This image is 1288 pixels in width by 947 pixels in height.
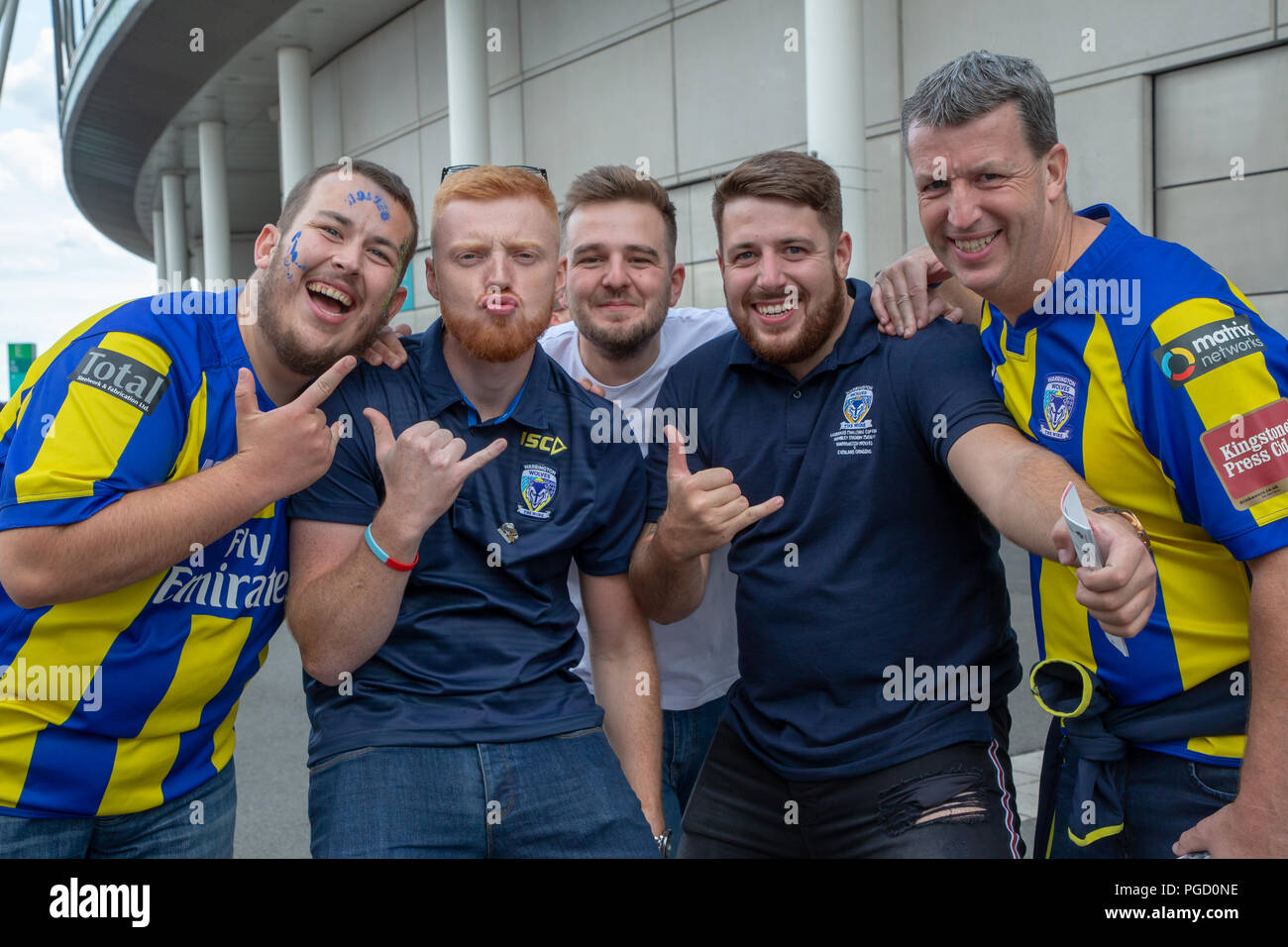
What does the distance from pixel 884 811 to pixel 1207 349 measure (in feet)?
4.00

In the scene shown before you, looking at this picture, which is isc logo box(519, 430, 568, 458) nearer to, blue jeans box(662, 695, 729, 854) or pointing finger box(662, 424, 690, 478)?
pointing finger box(662, 424, 690, 478)

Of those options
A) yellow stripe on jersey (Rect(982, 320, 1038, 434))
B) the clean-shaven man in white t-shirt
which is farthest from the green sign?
yellow stripe on jersey (Rect(982, 320, 1038, 434))

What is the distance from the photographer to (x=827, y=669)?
8.58 ft

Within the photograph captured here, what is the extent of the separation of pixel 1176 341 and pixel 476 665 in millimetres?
1580

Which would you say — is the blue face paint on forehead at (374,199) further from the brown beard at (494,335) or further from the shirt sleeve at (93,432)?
the shirt sleeve at (93,432)

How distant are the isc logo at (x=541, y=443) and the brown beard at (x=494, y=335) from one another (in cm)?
19

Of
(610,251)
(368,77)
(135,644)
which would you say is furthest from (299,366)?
(368,77)

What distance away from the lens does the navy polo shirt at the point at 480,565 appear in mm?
2402

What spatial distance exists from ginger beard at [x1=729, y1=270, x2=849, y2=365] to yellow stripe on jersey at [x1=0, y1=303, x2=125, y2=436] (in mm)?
1524

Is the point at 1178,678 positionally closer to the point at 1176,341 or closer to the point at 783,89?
the point at 1176,341

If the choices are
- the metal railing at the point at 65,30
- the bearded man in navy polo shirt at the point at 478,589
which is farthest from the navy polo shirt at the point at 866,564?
the metal railing at the point at 65,30

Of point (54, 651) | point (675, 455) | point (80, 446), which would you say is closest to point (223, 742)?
point (54, 651)
